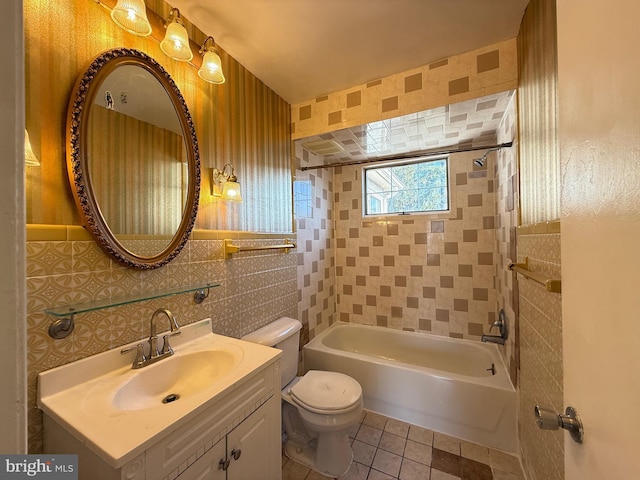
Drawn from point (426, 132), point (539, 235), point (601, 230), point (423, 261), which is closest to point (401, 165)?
point (426, 132)

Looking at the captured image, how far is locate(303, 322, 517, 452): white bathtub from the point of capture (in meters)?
1.59

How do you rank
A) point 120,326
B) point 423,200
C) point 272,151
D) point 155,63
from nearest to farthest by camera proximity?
point 120,326, point 155,63, point 272,151, point 423,200

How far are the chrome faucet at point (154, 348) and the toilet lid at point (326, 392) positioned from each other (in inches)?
31.9

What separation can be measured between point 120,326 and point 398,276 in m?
2.29

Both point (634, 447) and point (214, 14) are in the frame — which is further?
point (214, 14)

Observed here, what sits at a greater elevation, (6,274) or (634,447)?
(6,274)

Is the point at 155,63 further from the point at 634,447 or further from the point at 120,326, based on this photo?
the point at 634,447

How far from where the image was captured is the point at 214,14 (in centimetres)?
129

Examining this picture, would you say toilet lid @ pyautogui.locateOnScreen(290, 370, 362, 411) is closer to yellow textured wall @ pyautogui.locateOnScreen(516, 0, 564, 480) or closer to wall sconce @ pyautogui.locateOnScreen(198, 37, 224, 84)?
yellow textured wall @ pyautogui.locateOnScreen(516, 0, 564, 480)

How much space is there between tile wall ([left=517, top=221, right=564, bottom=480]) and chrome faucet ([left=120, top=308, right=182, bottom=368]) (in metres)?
1.52

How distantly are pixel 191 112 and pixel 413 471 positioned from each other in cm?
236

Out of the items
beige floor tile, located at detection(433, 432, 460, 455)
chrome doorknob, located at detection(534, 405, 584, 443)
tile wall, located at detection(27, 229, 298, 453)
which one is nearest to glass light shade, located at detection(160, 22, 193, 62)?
tile wall, located at detection(27, 229, 298, 453)

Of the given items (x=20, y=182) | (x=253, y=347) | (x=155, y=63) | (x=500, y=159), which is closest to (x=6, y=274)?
(x=20, y=182)

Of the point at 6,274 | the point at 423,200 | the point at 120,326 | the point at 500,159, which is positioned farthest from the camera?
the point at 423,200
